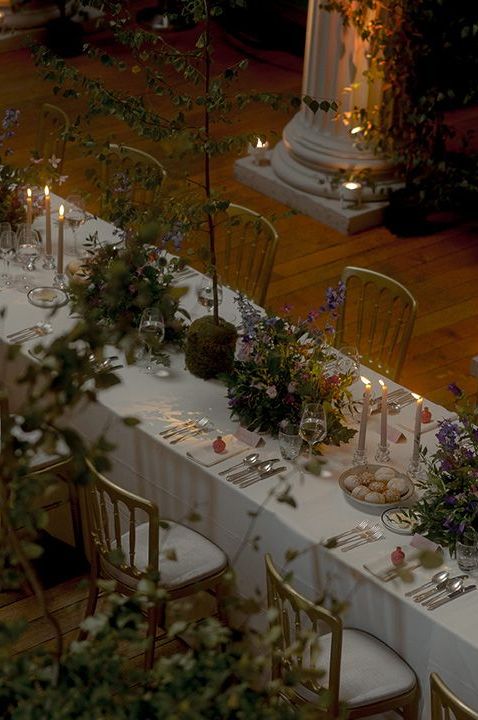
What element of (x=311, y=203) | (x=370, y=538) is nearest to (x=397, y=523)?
(x=370, y=538)

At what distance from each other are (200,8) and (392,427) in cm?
149

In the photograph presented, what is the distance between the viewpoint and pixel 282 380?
411cm

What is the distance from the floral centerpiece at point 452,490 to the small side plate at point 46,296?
6.12ft

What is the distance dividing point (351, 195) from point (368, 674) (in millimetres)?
4121

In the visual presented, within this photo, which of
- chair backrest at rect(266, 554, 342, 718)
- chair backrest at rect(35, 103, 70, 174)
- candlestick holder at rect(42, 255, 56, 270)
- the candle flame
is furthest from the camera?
the candle flame

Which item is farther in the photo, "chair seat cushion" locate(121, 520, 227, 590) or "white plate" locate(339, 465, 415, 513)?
"chair seat cushion" locate(121, 520, 227, 590)

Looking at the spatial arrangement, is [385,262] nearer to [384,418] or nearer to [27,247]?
[27,247]

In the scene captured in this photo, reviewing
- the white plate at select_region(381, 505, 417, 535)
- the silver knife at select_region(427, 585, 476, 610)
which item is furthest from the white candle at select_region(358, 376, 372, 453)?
the silver knife at select_region(427, 585, 476, 610)

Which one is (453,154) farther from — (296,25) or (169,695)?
(169,695)

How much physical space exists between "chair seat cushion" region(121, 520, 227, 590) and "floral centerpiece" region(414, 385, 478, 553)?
72 centimetres

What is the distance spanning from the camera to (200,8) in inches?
156

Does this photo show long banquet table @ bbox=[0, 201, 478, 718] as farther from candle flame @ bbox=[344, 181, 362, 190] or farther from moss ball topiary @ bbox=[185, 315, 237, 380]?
candle flame @ bbox=[344, 181, 362, 190]

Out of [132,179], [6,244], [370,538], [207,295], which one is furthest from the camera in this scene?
[6,244]

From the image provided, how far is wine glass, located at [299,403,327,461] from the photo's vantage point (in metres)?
3.95
